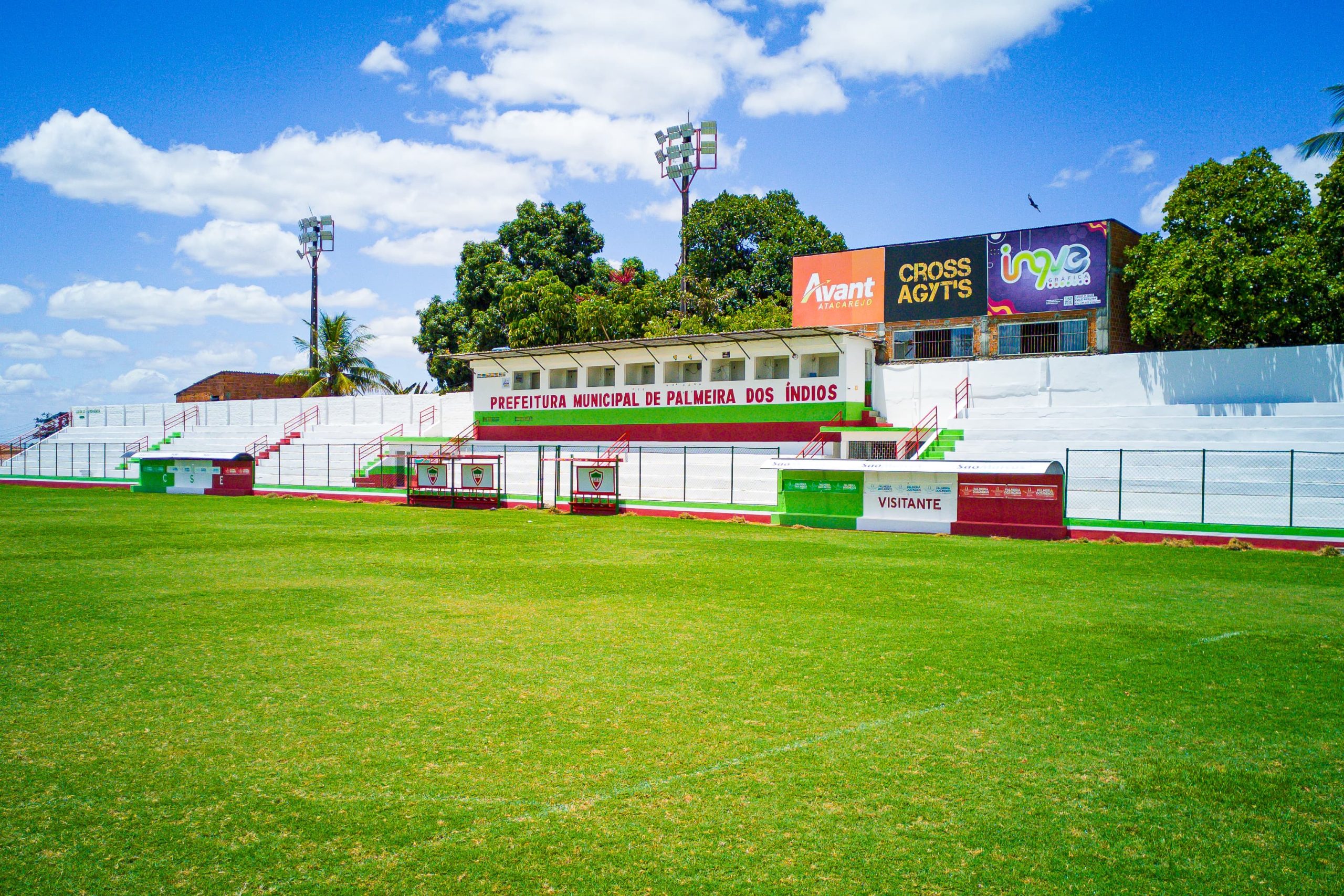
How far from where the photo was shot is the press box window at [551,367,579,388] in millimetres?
41781

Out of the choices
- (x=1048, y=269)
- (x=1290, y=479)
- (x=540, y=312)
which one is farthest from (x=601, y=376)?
(x=1290, y=479)

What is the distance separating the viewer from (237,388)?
68.8 metres

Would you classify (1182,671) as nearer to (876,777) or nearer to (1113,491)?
(876,777)

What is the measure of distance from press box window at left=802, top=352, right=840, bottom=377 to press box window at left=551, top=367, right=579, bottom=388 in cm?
1206

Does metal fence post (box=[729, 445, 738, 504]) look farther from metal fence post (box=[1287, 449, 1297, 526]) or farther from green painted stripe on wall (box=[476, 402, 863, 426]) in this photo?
metal fence post (box=[1287, 449, 1297, 526])

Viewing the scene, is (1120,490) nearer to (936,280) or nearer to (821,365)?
(821,365)

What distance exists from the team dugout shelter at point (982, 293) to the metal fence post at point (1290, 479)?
1361cm

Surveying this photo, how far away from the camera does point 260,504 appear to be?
30.6m

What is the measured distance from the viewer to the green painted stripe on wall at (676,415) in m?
33.7

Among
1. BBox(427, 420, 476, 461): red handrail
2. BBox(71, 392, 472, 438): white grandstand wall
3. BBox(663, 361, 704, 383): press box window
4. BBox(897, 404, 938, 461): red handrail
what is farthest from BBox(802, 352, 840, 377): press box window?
BBox(71, 392, 472, 438): white grandstand wall

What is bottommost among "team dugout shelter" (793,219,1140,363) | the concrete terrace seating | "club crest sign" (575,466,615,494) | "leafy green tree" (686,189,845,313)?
"club crest sign" (575,466,615,494)

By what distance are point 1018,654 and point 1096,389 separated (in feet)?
80.6

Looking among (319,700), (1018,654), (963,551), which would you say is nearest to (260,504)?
(963,551)

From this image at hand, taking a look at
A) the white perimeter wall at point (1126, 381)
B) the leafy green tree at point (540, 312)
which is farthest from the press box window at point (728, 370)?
the leafy green tree at point (540, 312)
